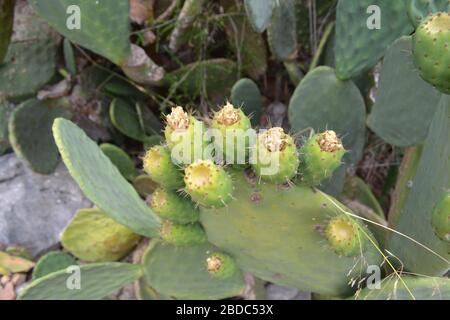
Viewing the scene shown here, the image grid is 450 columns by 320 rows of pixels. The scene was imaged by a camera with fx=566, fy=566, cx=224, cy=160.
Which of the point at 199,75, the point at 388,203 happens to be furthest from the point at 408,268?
the point at 199,75

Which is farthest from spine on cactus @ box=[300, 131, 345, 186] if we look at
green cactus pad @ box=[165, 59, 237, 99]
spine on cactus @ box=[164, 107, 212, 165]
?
green cactus pad @ box=[165, 59, 237, 99]

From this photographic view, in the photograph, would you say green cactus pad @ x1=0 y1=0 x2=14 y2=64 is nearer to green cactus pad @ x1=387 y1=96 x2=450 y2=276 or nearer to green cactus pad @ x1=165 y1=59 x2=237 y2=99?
green cactus pad @ x1=165 y1=59 x2=237 y2=99

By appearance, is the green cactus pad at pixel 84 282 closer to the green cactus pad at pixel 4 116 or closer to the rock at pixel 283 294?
the rock at pixel 283 294

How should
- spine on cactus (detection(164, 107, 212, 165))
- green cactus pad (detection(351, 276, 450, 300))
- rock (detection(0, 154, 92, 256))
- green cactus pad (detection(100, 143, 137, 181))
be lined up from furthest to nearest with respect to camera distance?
rock (detection(0, 154, 92, 256))
green cactus pad (detection(100, 143, 137, 181))
green cactus pad (detection(351, 276, 450, 300))
spine on cactus (detection(164, 107, 212, 165))

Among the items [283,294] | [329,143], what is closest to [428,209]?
[329,143]

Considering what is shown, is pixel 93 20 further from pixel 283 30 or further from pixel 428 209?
pixel 428 209
